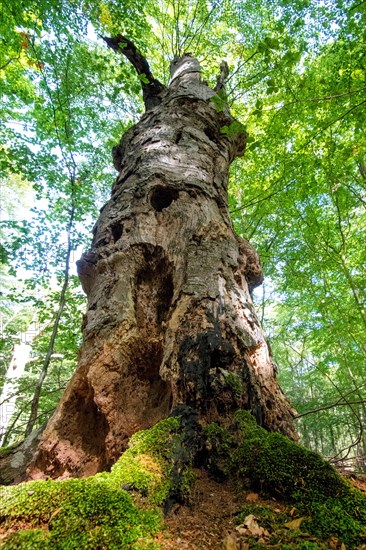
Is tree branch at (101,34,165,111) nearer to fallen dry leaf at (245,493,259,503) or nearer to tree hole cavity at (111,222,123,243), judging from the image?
tree hole cavity at (111,222,123,243)

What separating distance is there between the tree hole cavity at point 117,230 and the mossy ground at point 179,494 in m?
2.07

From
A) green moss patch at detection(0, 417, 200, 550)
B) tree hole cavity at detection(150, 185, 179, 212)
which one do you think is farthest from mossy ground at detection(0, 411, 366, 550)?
tree hole cavity at detection(150, 185, 179, 212)

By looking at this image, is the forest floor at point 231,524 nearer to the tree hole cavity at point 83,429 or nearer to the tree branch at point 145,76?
the tree hole cavity at point 83,429

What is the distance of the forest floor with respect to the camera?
116cm

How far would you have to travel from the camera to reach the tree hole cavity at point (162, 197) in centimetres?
339

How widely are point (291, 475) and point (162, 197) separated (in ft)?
9.59

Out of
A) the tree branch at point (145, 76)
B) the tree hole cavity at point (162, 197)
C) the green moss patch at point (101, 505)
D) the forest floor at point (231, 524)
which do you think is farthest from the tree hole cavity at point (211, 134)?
the forest floor at point (231, 524)

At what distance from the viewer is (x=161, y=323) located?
109 inches

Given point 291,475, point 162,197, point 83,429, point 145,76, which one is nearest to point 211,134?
point 162,197

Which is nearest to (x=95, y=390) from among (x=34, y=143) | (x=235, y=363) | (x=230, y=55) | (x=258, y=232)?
(x=235, y=363)

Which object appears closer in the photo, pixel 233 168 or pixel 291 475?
pixel 291 475

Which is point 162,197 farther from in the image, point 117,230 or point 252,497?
point 252,497

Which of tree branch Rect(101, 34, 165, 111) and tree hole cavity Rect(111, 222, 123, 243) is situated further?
tree branch Rect(101, 34, 165, 111)

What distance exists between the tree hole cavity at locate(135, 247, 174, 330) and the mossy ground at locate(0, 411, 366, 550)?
1.23 metres
